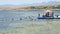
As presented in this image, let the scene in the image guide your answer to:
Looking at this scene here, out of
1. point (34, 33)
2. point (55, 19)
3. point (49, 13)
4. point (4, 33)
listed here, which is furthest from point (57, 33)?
point (49, 13)

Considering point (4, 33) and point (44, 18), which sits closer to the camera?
point (4, 33)

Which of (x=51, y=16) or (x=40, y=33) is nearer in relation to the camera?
(x=40, y=33)

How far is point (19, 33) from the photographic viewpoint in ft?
98.7

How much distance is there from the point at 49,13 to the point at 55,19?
4.28m

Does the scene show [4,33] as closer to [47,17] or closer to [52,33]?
[52,33]

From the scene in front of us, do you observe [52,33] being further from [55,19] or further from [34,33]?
[55,19]

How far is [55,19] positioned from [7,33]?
24308 millimetres

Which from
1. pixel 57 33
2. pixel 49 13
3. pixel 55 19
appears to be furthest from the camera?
pixel 49 13

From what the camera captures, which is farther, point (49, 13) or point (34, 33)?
point (49, 13)

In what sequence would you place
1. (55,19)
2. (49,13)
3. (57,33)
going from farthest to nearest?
(49,13)
(55,19)
(57,33)

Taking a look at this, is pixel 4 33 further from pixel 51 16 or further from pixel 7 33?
pixel 51 16

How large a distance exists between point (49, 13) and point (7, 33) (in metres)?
27.9

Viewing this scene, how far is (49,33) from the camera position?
2991 cm

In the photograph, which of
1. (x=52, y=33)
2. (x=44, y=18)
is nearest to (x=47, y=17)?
(x=44, y=18)
